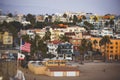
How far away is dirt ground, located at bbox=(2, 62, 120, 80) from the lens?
4457 mm

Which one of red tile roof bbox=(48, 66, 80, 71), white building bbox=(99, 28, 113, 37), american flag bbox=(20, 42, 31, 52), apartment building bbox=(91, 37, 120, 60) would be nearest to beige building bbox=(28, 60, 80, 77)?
red tile roof bbox=(48, 66, 80, 71)

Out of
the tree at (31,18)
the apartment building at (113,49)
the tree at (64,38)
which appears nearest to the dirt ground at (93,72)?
the apartment building at (113,49)

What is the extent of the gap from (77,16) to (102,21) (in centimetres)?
35

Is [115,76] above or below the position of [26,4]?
below

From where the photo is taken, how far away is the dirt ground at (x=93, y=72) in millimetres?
4457

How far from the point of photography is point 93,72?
4.61 metres

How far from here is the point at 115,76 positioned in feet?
15.5

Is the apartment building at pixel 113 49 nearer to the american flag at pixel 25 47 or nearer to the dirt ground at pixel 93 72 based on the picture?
the dirt ground at pixel 93 72

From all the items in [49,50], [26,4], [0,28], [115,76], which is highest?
[26,4]

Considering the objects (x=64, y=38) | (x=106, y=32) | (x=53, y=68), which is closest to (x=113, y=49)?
(x=106, y=32)

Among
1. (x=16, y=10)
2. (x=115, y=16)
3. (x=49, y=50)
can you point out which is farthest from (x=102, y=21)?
(x=16, y=10)

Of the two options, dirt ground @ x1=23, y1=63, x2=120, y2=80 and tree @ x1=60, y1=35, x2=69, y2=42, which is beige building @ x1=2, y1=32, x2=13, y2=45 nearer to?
dirt ground @ x1=23, y1=63, x2=120, y2=80

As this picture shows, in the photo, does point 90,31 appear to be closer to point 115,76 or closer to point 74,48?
point 74,48

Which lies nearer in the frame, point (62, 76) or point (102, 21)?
point (62, 76)
